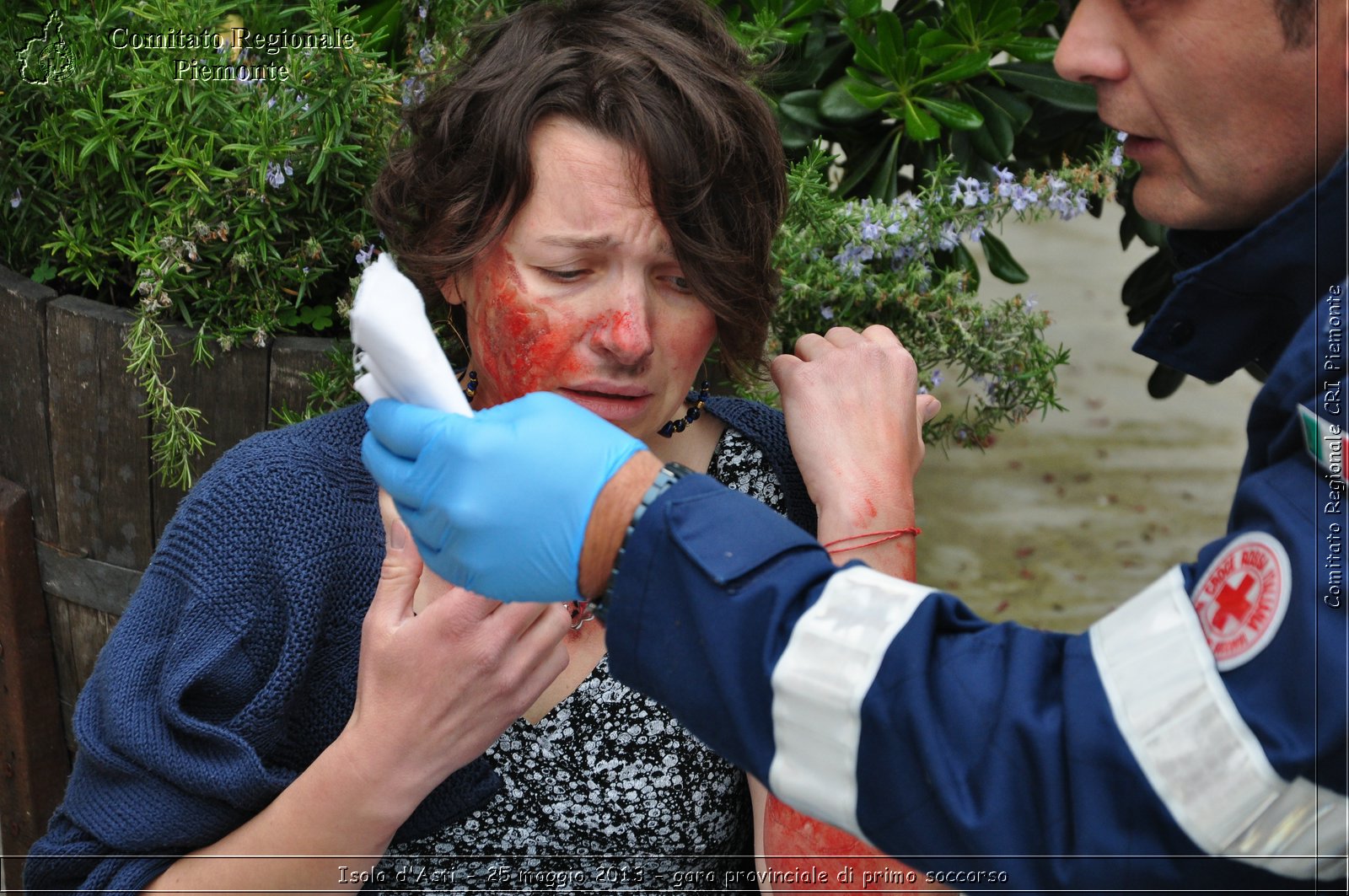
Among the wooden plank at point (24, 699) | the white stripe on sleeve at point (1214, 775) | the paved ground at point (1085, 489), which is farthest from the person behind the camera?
the paved ground at point (1085, 489)

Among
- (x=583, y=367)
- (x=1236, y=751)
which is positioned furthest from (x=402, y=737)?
(x=1236, y=751)

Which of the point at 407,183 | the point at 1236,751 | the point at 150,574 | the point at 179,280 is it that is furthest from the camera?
the point at 179,280

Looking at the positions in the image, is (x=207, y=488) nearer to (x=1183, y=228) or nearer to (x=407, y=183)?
(x=407, y=183)

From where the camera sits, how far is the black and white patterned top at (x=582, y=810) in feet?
5.78

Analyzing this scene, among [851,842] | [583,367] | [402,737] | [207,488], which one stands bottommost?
[851,842]

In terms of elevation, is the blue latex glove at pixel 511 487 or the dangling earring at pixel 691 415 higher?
the blue latex glove at pixel 511 487

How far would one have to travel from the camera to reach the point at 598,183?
170cm

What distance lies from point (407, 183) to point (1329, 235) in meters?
1.26

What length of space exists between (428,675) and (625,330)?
520 mm

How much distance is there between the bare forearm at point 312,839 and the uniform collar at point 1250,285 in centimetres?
109

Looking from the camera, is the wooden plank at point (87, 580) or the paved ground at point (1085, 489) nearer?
the wooden plank at point (87, 580)

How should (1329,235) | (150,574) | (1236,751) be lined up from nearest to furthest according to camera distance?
(1236,751) → (1329,235) → (150,574)

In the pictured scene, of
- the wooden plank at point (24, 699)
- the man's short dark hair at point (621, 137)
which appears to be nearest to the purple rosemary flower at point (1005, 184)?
the man's short dark hair at point (621, 137)

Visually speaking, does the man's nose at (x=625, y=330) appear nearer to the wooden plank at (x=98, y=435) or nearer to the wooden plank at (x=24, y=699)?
the wooden plank at (x=98, y=435)
